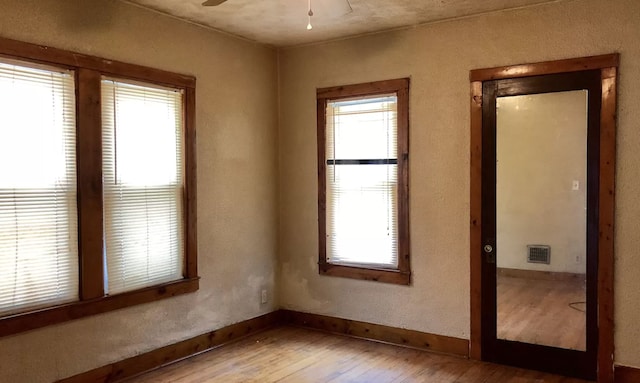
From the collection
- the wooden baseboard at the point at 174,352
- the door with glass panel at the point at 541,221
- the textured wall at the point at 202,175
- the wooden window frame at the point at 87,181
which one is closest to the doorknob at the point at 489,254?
the door with glass panel at the point at 541,221

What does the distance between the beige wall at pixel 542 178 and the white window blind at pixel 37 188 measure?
3125mm

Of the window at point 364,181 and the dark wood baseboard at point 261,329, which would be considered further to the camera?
the window at point 364,181

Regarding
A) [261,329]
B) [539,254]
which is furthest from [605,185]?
[261,329]

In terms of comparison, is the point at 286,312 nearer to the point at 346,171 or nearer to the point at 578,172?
the point at 346,171

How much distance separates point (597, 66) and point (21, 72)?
3826mm

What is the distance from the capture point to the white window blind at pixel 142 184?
374cm

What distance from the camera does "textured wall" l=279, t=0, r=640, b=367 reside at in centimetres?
363

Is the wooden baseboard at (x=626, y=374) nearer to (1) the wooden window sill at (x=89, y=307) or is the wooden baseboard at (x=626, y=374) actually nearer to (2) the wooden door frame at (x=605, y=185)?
(2) the wooden door frame at (x=605, y=185)

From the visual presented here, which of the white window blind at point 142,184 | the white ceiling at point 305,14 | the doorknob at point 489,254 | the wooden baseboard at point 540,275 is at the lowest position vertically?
the wooden baseboard at point 540,275

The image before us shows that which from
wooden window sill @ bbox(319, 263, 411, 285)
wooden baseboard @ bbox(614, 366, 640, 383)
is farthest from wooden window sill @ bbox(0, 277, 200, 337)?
wooden baseboard @ bbox(614, 366, 640, 383)

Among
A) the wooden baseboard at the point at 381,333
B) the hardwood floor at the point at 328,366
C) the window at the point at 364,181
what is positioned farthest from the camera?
the window at the point at 364,181

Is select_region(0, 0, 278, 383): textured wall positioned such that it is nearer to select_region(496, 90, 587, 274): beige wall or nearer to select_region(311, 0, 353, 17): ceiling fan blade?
select_region(311, 0, 353, 17): ceiling fan blade

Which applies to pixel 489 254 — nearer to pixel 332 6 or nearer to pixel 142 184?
pixel 332 6

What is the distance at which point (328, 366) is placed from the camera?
4105mm
